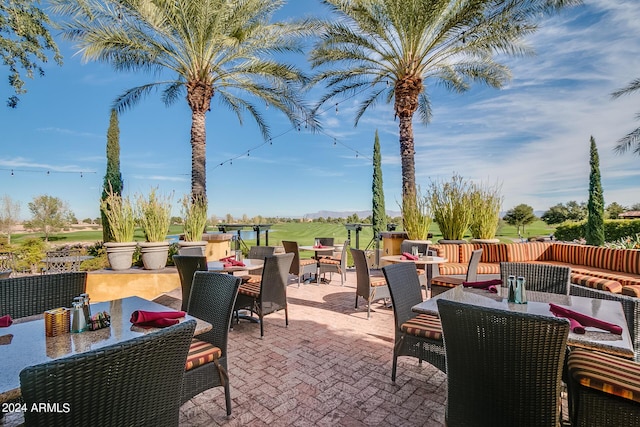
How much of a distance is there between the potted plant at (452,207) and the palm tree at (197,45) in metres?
4.44

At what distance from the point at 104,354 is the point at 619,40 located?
12964 mm

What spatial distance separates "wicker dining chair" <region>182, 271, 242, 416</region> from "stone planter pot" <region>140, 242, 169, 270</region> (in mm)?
3153

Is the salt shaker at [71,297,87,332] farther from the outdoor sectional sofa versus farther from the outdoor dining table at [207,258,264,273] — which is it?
the outdoor sectional sofa

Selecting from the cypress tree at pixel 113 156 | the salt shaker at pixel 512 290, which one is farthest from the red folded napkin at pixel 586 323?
the cypress tree at pixel 113 156

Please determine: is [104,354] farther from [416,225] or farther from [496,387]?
[416,225]

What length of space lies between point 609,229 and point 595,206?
8.66ft

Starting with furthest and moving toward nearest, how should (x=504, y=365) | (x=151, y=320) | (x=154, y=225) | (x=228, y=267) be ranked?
(x=154, y=225) → (x=228, y=267) → (x=151, y=320) → (x=504, y=365)

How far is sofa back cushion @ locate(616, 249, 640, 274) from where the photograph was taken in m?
4.42

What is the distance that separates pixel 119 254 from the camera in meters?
4.68

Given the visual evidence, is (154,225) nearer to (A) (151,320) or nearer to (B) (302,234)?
(A) (151,320)

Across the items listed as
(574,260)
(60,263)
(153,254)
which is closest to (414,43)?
(574,260)

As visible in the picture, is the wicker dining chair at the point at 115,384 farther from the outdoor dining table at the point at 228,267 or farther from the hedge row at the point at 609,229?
the hedge row at the point at 609,229

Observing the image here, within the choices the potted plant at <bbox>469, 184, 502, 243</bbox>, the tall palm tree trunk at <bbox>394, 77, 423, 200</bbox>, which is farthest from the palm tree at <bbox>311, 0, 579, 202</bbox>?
the potted plant at <bbox>469, 184, 502, 243</bbox>

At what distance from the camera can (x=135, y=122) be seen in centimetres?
1180
